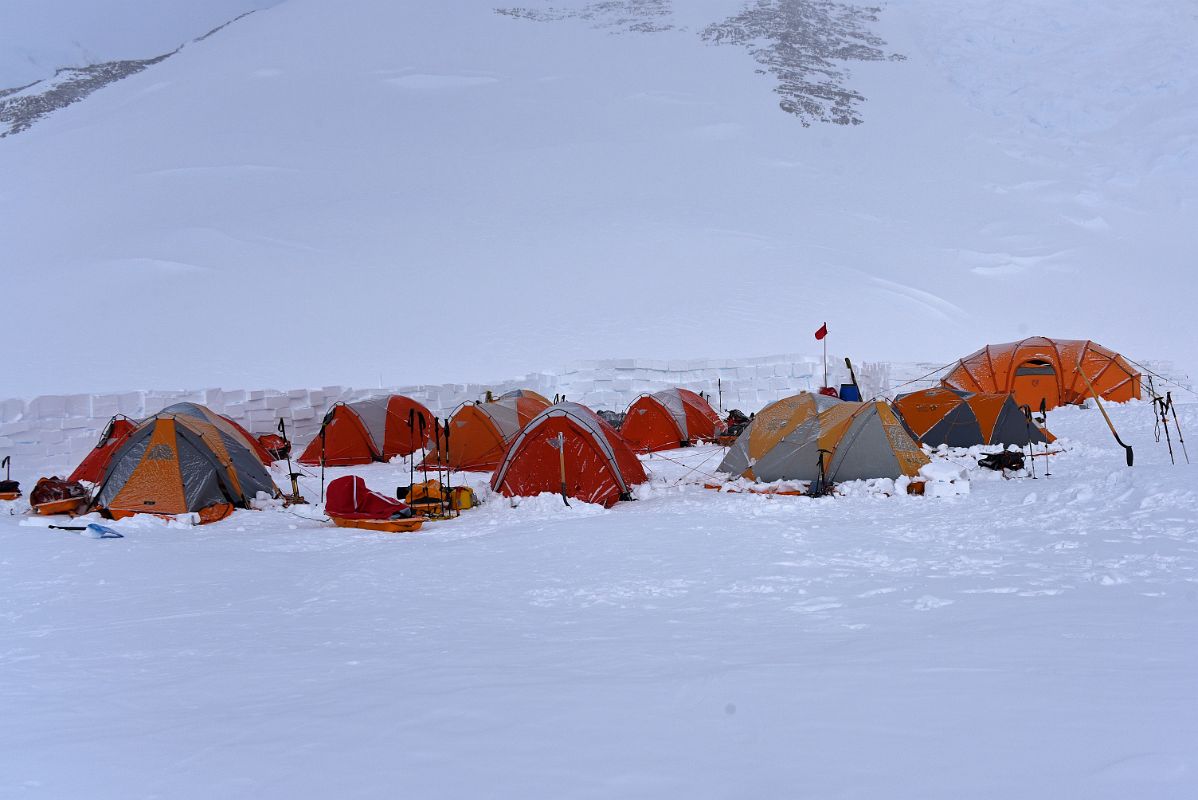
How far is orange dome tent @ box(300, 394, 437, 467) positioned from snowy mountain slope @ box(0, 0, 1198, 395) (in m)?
9.33

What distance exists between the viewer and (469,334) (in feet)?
94.0

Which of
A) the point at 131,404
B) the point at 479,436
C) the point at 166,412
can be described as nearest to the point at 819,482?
the point at 479,436

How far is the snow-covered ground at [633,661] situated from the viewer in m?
2.57

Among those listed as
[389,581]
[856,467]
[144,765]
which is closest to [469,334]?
[856,467]

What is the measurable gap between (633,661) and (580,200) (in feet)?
117

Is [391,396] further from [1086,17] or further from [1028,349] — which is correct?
[1086,17]

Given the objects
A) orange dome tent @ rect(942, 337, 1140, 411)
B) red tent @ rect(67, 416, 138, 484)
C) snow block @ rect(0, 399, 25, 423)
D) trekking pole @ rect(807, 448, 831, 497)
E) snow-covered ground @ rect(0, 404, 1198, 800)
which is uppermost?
orange dome tent @ rect(942, 337, 1140, 411)

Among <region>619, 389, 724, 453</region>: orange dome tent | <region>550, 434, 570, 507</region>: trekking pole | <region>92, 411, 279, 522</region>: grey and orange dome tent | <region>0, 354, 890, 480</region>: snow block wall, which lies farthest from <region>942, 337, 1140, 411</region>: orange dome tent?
<region>92, 411, 279, 522</region>: grey and orange dome tent

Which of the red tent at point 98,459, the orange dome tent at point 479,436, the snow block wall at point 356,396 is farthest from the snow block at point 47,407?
the orange dome tent at point 479,436

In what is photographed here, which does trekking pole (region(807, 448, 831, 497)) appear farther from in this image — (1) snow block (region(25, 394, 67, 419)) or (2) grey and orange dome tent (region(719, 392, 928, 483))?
(1) snow block (region(25, 394, 67, 419))

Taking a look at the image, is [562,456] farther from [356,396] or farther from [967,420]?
[356,396]

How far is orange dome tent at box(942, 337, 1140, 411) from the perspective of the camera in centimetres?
1808

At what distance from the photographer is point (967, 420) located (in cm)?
1337

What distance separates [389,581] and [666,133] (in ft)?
135
